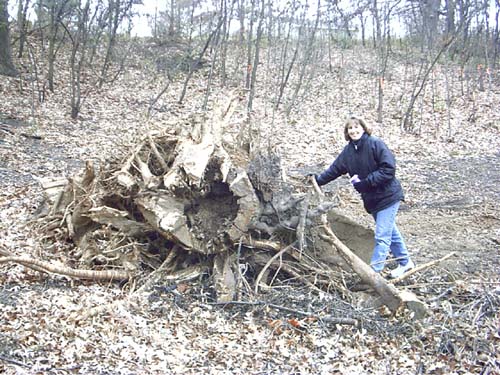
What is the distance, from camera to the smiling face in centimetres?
539

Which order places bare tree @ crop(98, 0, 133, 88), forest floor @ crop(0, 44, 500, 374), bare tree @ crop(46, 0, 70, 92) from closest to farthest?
1. forest floor @ crop(0, 44, 500, 374)
2. bare tree @ crop(46, 0, 70, 92)
3. bare tree @ crop(98, 0, 133, 88)

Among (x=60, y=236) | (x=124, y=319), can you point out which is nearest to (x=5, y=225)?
(x=60, y=236)

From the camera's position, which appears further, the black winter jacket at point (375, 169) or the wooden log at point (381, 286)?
the black winter jacket at point (375, 169)

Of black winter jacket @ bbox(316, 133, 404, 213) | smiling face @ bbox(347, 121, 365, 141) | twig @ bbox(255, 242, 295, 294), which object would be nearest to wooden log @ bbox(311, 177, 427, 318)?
twig @ bbox(255, 242, 295, 294)

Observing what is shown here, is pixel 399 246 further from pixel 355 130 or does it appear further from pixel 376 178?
pixel 355 130

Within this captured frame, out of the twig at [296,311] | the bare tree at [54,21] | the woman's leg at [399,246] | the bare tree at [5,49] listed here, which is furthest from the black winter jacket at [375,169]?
the bare tree at [5,49]

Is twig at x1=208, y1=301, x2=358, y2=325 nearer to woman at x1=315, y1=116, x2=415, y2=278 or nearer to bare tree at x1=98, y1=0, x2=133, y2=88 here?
woman at x1=315, y1=116, x2=415, y2=278

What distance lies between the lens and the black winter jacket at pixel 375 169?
5340mm

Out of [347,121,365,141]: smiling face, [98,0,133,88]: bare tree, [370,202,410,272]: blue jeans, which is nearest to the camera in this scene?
[347,121,365,141]: smiling face

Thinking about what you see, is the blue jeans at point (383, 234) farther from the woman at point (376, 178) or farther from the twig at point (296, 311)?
the twig at point (296, 311)

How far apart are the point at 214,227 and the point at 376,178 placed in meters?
1.70

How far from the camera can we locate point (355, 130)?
17.7 feet

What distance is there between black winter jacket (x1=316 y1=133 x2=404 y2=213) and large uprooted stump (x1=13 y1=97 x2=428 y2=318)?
53 centimetres

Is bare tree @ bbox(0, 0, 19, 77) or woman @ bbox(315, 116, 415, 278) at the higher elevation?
bare tree @ bbox(0, 0, 19, 77)
